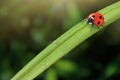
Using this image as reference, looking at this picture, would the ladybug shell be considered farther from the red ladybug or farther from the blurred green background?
the blurred green background

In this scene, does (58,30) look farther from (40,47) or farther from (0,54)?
(0,54)

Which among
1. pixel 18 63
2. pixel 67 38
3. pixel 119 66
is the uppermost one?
pixel 67 38

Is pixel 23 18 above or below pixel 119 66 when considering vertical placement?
above

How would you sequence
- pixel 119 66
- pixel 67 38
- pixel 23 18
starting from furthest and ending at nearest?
pixel 23 18 < pixel 119 66 < pixel 67 38

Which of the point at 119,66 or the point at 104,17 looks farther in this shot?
the point at 119,66

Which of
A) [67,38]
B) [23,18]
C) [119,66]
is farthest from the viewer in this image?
[23,18]

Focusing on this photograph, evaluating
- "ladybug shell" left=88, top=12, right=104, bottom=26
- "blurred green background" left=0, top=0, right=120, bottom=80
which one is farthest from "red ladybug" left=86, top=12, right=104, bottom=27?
"blurred green background" left=0, top=0, right=120, bottom=80

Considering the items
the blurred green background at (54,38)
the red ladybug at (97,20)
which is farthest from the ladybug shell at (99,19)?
the blurred green background at (54,38)

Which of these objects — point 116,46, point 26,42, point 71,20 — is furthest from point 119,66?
point 26,42
